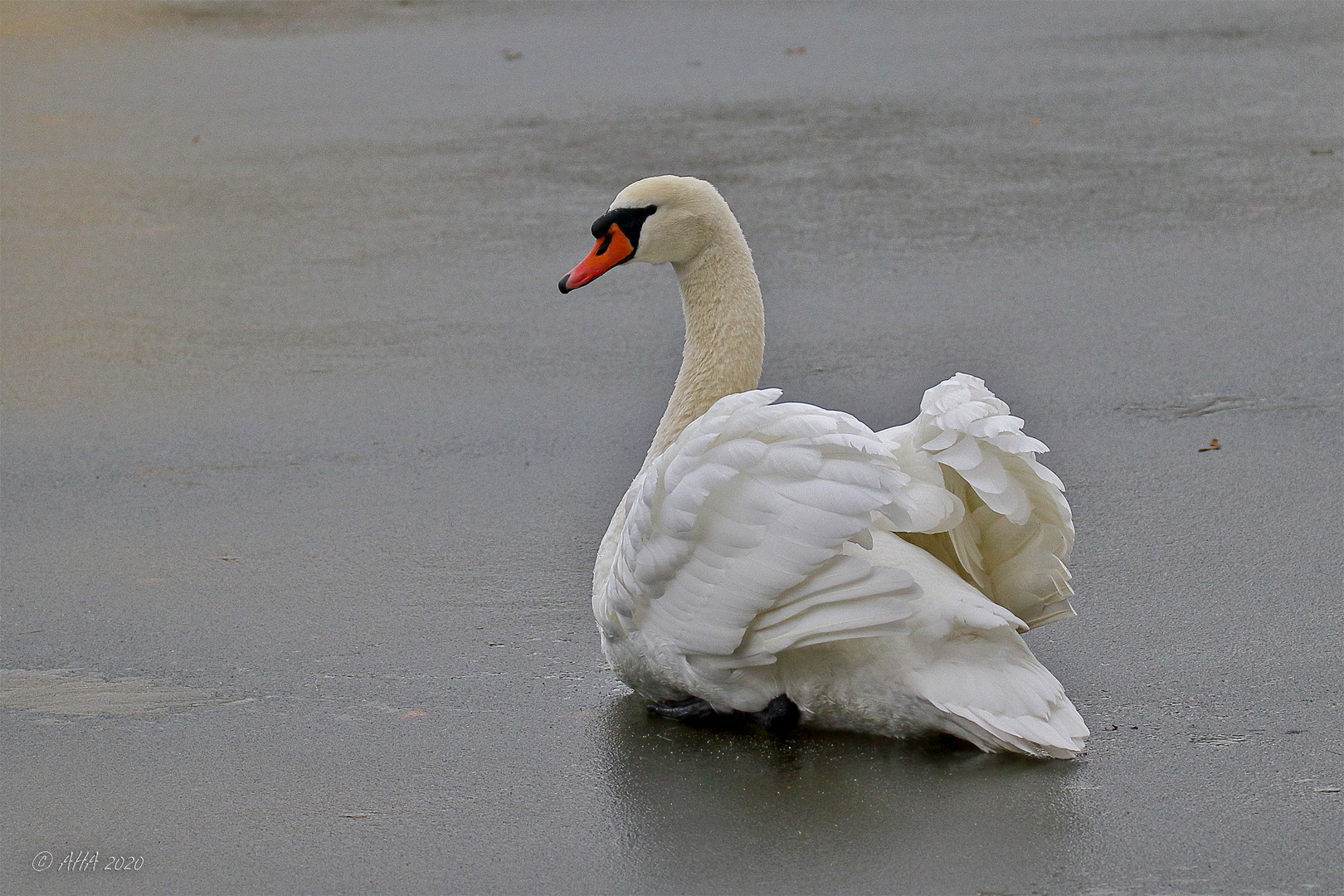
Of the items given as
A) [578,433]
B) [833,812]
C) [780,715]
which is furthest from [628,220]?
[578,433]

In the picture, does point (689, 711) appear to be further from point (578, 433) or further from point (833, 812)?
point (578, 433)

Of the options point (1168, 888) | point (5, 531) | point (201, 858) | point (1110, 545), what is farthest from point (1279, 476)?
point (5, 531)

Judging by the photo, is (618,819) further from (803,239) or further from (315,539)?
(803,239)

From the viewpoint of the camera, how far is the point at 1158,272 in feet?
29.3

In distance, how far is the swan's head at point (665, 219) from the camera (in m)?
5.03

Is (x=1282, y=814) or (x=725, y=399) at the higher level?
(x=725, y=399)

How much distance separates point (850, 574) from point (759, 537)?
0.24 m

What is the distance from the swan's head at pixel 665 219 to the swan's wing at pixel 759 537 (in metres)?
0.93

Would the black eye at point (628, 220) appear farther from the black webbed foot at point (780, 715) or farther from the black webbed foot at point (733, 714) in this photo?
the black webbed foot at point (780, 715)

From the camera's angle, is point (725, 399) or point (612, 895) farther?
point (725, 399)

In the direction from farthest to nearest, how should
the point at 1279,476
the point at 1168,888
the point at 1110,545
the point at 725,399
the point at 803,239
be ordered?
the point at 803,239, the point at 1279,476, the point at 1110,545, the point at 725,399, the point at 1168,888

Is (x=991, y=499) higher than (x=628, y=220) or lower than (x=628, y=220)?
lower

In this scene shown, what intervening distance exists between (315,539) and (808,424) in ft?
8.58

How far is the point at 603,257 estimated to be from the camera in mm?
5215
